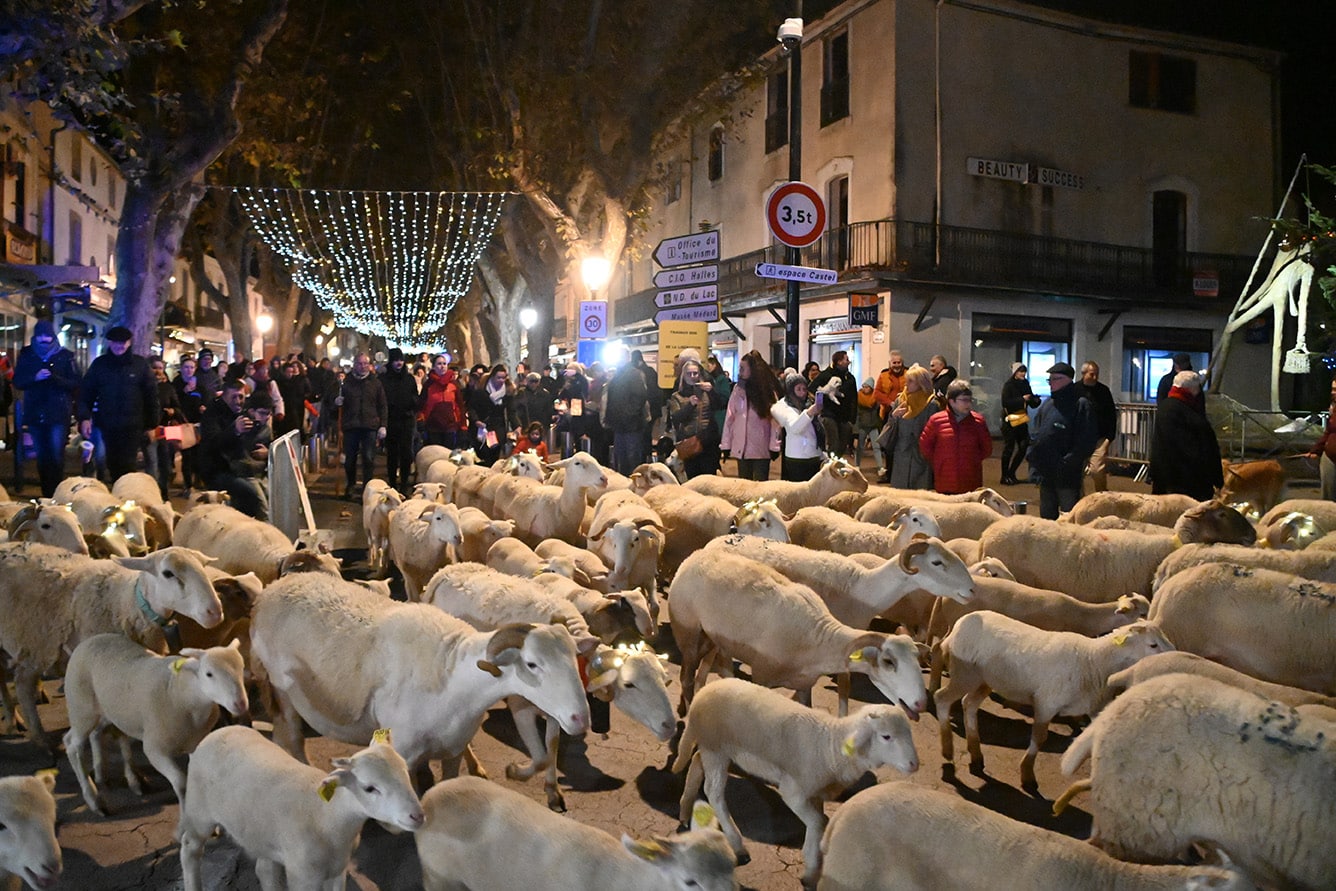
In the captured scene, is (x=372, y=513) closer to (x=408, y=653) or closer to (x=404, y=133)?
(x=408, y=653)

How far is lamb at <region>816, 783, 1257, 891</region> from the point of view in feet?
9.68

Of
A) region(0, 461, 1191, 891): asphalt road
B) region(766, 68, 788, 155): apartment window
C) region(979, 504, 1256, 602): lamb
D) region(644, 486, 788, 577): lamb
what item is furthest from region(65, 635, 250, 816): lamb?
region(766, 68, 788, 155): apartment window

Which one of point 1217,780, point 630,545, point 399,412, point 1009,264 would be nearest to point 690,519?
point 630,545

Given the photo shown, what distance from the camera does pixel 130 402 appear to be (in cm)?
948

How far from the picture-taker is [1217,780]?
326cm

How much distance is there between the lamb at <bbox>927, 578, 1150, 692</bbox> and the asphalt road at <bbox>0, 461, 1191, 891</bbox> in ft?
1.82

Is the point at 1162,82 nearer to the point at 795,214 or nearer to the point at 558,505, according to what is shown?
the point at 795,214

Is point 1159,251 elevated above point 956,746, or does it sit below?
above

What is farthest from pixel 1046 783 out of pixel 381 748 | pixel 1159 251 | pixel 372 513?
pixel 1159 251

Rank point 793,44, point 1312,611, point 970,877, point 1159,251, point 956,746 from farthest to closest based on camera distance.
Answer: point 1159,251, point 793,44, point 956,746, point 1312,611, point 970,877

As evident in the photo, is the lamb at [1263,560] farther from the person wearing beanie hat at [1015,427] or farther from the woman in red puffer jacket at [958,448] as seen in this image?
the person wearing beanie hat at [1015,427]

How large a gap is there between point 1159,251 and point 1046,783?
25003 millimetres

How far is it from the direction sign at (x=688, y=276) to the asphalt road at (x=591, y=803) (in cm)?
680

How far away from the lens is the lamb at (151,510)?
753 cm
